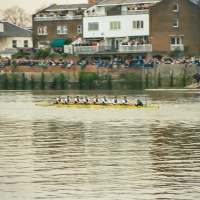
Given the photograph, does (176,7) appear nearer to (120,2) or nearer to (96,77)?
(120,2)

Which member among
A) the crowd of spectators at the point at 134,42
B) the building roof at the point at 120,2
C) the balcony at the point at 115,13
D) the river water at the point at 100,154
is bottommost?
the river water at the point at 100,154

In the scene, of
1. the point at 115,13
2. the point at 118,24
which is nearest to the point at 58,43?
the point at 115,13

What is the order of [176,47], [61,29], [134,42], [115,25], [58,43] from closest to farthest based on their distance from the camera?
[134,42] < [176,47] < [115,25] < [58,43] < [61,29]

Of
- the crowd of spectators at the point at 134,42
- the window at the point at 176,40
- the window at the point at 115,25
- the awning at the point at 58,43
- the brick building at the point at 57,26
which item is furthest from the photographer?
the brick building at the point at 57,26

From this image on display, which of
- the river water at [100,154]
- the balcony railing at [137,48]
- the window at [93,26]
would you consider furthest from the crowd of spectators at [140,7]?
the river water at [100,154]

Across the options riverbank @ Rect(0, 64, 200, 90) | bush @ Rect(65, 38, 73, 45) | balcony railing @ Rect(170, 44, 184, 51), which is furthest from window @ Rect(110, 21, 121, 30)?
riverbank @ Rect(0, 64, 200, 90)

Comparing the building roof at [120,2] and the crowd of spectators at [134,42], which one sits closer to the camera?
the crowd of spectators at [134,42]

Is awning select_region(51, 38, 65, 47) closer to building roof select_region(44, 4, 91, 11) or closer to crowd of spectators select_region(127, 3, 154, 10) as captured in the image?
building roof select_region(44, 4, 91, 11)

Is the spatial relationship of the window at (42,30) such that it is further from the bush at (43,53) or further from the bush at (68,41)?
the bush at (43,53)

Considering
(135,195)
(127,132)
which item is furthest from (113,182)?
(127,132)

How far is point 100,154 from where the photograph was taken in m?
46.4

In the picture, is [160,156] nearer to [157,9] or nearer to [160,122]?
[160,122]

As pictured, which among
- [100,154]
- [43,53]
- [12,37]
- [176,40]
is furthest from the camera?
[12,37]

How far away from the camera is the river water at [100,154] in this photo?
36562mm
